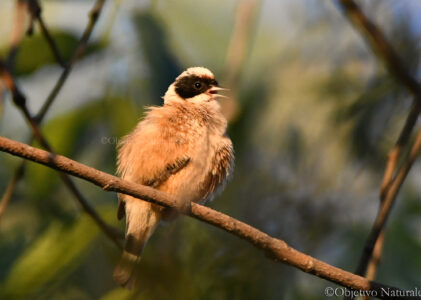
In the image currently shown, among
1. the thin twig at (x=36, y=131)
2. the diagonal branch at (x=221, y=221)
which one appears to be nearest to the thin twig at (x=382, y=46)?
the diagonal branch at (x=221, y=221)

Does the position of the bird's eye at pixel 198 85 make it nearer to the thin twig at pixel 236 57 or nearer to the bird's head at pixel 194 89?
the bird's head at pixel 194 89

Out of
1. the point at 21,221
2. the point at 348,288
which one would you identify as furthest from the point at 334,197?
the point at 21,221

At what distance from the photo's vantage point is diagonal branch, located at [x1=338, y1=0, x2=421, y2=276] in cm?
139

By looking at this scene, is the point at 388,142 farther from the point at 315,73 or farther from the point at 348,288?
the point at 348,288

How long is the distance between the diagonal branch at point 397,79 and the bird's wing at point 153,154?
1691 millimetres

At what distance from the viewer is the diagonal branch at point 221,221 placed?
6.28 ft

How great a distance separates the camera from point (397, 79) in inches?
57.1

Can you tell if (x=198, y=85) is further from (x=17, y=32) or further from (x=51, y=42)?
(x=17, y=32)

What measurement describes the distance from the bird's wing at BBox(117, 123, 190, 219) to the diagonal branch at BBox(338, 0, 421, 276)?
5.55 feet

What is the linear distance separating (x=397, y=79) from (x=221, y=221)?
86 cm

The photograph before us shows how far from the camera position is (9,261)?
2635 mm

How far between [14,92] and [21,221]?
3.90 feet

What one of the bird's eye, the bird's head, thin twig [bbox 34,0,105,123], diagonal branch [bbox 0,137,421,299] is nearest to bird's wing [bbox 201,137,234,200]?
the bird's head

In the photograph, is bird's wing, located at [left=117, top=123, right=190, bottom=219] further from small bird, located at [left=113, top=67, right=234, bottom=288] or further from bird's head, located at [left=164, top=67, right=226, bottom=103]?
bird's head, located at [left=164, top=67, right=226, bottom=103]
